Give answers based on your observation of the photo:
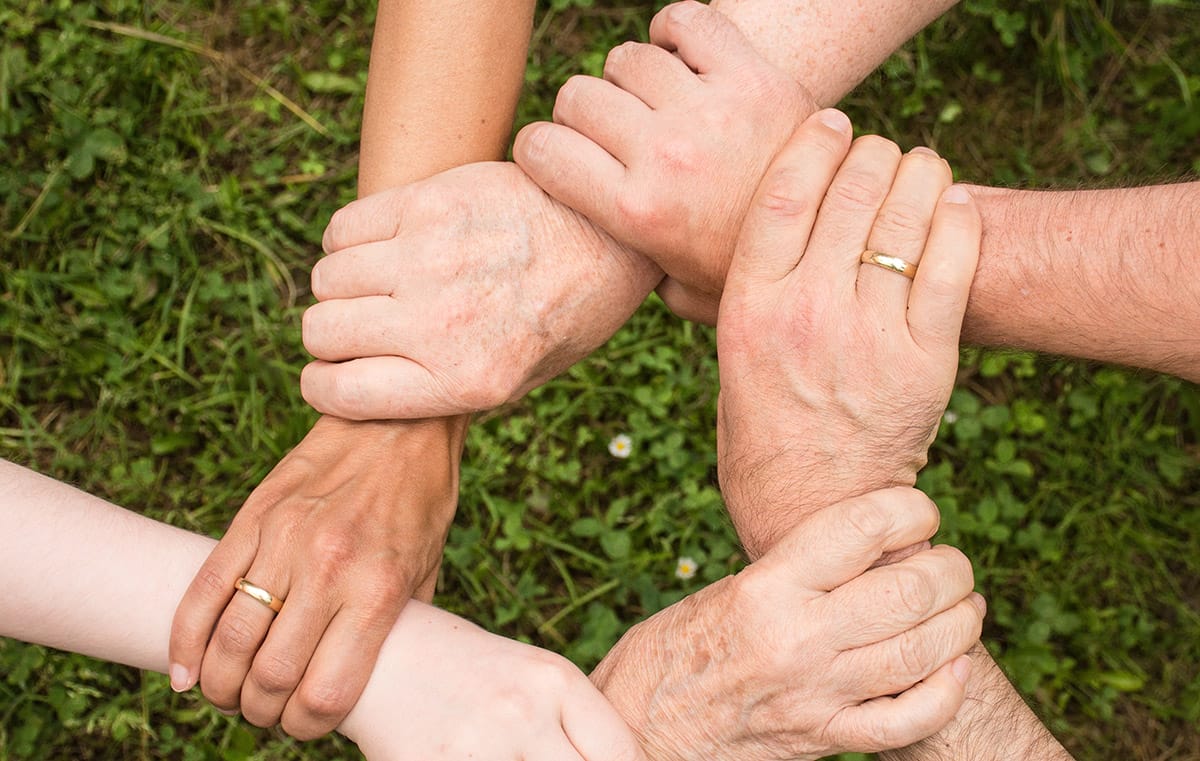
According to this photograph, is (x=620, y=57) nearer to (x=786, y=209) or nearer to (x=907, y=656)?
(x=786, y=209)

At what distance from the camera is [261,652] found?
1.95 metres

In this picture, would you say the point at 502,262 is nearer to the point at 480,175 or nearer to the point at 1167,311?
the point at 480,175

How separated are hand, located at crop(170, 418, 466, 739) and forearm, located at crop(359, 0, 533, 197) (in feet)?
2.47

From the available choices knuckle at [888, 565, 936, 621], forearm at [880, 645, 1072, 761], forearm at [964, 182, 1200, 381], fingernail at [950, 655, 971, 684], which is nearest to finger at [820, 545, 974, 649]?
knuckle at [888, 565, 936, 621]

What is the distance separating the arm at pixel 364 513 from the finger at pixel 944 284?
110cm

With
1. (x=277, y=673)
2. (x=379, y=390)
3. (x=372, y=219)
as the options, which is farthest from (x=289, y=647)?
(x=372, y=219)

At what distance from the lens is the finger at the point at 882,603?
1.83m

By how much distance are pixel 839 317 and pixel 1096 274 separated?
0.48 metres

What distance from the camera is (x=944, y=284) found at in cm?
185

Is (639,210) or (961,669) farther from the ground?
(639,210)

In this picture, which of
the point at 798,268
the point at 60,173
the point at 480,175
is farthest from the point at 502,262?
the point at 60,173

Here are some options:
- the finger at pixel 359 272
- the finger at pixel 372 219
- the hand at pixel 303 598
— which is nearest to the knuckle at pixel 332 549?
the hand at pixel 303 598

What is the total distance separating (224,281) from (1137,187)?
2.70 m

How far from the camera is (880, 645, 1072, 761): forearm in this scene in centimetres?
191
